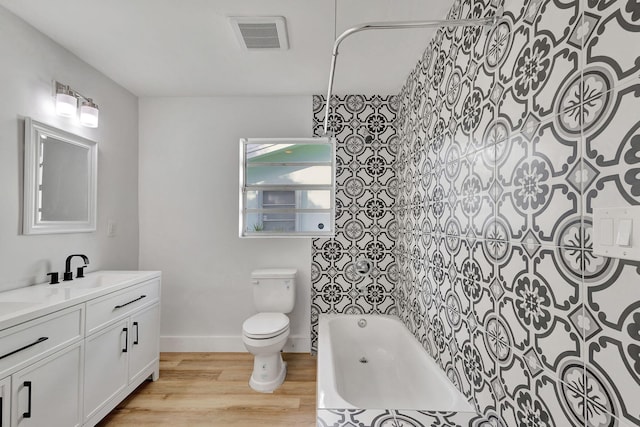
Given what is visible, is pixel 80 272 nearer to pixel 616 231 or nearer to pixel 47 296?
pixel 47 296

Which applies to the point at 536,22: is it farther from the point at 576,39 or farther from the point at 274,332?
the point at 274,332

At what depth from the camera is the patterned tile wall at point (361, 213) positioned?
2.79 meters

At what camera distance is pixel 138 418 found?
1.93 metres

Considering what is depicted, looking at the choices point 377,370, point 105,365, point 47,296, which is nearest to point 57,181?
point 47,296

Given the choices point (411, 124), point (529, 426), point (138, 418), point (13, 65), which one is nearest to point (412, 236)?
point (411, 124)

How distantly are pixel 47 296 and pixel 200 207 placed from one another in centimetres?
140

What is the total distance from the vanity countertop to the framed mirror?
347 mm

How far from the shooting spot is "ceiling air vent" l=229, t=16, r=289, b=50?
174cm

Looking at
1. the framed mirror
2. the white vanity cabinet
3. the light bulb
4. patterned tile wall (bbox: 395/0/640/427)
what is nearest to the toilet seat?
the white vanity cabinet

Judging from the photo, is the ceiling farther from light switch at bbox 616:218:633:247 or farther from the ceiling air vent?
light switch at bbox 616:218:633:247

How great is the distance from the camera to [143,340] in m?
2.19

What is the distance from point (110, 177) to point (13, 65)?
97 cm

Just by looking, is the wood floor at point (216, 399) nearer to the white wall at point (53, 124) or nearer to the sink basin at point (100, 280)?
the sink basin at point (100, 280)

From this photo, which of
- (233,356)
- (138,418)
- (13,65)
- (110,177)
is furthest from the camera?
(233,356)
